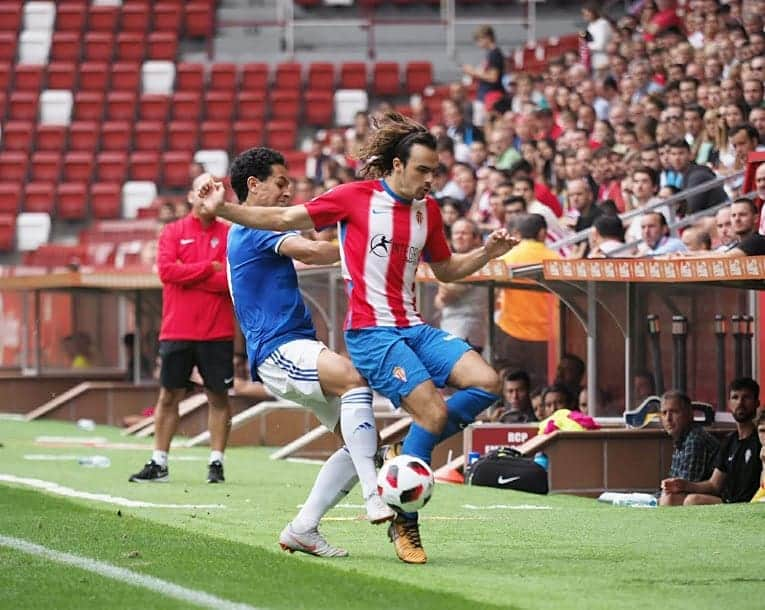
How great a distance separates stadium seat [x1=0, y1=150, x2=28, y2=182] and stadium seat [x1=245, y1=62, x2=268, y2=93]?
4.15m

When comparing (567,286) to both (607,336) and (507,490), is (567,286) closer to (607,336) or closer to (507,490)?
(607,336)

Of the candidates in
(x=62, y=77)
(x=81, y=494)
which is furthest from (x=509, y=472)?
(x=62, y=77)

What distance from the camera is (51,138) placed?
3031cm

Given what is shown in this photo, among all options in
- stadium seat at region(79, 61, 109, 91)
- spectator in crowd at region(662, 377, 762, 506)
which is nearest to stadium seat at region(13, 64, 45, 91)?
stadium seat at region(79, 61, 109, 91)

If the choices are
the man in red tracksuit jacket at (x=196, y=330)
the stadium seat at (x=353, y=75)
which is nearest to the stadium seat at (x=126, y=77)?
the stadium seat at (x=353, y=75)

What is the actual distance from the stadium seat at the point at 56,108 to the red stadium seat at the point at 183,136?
6.38ft

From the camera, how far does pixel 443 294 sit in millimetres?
15234

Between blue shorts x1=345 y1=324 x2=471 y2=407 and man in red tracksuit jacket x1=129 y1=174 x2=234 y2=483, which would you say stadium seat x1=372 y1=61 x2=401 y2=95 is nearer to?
man in red tracksuit jacket x1=129 y1=174 x2=234 y2=483

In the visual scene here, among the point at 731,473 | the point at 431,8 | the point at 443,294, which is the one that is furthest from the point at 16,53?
the point at 731,473

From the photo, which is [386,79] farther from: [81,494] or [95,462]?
[81,494]

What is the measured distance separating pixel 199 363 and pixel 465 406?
524 cm

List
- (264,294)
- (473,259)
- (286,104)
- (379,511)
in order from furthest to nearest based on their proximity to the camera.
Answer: (286,104)
(264,294)
(473,259)
(379,511)

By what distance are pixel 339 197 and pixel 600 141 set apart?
39.0 ft

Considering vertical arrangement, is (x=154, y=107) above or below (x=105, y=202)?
above
